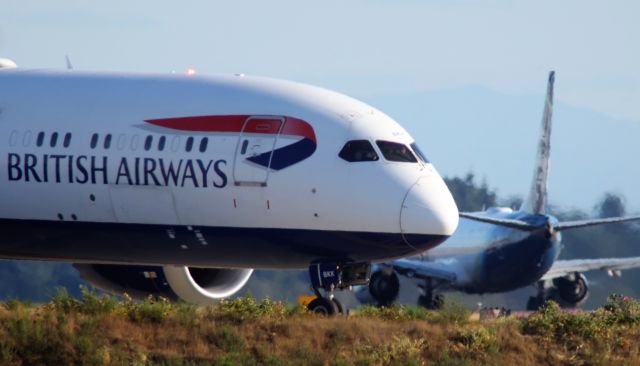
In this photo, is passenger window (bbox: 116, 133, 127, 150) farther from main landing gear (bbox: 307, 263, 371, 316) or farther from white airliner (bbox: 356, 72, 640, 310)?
white airliner (bbox: 356, 72, 640, 310)

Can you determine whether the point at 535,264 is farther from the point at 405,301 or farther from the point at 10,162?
the point at 10,162

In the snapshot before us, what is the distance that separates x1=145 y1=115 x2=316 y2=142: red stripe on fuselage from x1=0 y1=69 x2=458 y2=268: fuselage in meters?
0.02

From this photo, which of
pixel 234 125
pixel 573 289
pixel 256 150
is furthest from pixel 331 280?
pixel 573 289

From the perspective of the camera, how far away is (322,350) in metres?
24.4

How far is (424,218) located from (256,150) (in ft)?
9.80

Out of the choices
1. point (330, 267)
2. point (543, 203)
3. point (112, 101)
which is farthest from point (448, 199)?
point (543, 203)

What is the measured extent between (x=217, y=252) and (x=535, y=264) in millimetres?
27825

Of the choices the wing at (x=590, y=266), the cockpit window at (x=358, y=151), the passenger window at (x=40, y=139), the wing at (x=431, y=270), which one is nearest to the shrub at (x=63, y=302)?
the passenger window at (x=40, y=139)

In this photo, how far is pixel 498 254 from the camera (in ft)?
187

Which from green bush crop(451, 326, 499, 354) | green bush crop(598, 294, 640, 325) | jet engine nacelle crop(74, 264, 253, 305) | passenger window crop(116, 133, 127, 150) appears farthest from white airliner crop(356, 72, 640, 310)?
green bush crop(451, 326, 499, 354)

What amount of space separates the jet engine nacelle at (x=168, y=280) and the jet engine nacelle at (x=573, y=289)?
29.8 m

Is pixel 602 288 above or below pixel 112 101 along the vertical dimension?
below

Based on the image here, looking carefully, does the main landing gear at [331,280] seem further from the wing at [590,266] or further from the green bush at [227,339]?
the wing at [590,266]

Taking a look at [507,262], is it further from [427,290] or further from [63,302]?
[63,302]
